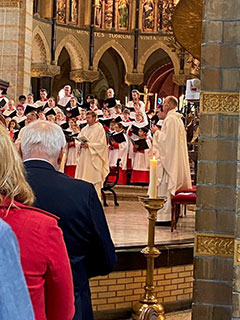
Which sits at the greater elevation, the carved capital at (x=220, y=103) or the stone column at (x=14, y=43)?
the stone column at (x=14, y=43)

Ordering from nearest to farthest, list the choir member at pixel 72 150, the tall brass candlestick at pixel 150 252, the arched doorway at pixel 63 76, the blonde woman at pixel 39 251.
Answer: the blonde woman at pixel 39 251 → the tall brass candlestick at pixel 150 252 → the choir member at pixel 72 150 → the arched doorway at pixel 63 76

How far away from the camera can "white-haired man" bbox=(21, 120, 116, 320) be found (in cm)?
284

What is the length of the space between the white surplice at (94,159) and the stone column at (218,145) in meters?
7.05

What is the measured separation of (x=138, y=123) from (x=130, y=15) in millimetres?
14822

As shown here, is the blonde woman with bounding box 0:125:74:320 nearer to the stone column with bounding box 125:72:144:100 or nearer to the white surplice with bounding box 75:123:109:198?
the white surplice with bounding box 75:123:109:198

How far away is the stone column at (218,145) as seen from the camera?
4254mm

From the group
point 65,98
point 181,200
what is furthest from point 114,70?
point 181,200

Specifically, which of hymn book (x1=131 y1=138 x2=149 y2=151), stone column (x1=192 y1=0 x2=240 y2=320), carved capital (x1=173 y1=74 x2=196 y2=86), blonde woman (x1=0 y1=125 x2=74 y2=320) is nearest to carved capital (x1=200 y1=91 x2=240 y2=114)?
stone column (x1=192 y1=0 x2=240 y2=320)

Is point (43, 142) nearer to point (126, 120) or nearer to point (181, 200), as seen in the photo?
point (181, 200)

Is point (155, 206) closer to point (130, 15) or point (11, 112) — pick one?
point (11, 112)

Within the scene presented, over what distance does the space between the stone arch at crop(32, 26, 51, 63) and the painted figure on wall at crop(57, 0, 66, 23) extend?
1.50 metres

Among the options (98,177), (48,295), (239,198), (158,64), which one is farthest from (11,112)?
(158,64)

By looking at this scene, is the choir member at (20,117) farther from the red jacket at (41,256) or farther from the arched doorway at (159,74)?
the arched doorway at (159,74)

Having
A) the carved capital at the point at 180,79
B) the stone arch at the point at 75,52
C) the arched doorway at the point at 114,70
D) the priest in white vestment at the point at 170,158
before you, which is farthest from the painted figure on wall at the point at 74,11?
the priest in white vestment at the point at 170,158
